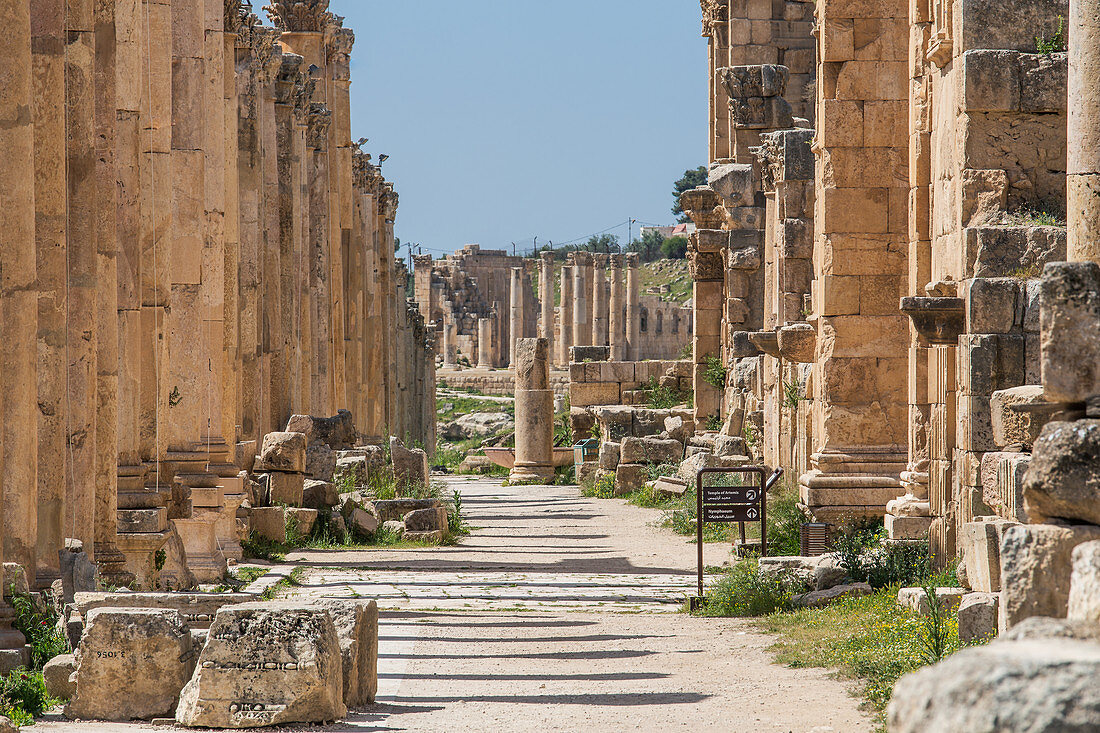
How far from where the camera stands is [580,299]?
70125mm

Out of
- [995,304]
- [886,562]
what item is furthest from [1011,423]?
[886,562]

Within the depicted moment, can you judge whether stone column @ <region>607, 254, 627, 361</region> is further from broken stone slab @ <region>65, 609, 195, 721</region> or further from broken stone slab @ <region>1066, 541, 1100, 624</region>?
broken stone slab @ <region>1066, 541, 1100, 624</region>

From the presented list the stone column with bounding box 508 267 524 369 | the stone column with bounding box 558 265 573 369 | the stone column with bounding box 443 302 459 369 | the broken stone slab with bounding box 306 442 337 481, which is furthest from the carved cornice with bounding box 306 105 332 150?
the stone column with bounding box 443 302 459 369

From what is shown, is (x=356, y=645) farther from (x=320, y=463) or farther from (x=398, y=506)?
(x=320, y=463)

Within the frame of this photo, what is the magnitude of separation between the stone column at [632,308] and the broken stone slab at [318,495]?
55.9 meters

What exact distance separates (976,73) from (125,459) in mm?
7877

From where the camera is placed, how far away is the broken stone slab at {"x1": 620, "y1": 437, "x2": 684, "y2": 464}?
27.7 m

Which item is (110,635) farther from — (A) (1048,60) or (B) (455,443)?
(B) (455,443)

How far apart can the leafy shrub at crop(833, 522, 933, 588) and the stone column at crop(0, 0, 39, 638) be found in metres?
6.40

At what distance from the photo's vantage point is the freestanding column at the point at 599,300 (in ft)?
233

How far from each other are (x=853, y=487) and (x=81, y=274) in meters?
8.04

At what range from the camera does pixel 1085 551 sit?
4.19m

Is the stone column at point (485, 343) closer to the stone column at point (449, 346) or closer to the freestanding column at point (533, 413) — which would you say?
the stone column at point (449, 346)

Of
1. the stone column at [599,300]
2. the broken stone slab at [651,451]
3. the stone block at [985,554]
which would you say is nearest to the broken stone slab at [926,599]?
the stone block at [985,554]
